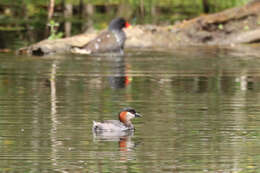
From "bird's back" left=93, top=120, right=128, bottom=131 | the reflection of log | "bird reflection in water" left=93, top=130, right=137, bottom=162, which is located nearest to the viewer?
"bird reflection in water" left=93, top=130, right=137, bottom=162

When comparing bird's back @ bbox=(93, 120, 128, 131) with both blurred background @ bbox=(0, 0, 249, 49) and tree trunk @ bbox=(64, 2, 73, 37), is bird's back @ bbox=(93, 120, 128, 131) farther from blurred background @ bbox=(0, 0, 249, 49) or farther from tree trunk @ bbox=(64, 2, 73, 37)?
tree trunk @ bbox=(64, 2, 73, 37)

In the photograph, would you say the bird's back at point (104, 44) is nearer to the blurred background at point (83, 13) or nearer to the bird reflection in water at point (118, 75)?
the bird reflection in water at point (118, 75)

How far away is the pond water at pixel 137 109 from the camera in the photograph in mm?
10000

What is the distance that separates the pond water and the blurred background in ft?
29.4

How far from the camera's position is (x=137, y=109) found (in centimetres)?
1364

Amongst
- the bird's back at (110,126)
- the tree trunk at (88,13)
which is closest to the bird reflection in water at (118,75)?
the bird's back at (110,126)

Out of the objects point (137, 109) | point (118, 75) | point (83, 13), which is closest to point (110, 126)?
point (137, 109)

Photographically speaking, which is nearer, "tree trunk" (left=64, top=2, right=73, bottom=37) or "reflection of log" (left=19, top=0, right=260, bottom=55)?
"reflection of log" (left=19, top=0, right=260, bottom=55)

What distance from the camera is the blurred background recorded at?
31.0 meters

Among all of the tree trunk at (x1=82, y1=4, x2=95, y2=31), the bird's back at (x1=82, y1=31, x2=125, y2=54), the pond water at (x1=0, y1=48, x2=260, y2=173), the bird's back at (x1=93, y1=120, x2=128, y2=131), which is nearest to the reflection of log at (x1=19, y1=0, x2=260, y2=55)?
the bird's back at (x1=82, y1=31, x2=125, y2=54)

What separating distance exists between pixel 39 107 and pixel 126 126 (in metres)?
2.53

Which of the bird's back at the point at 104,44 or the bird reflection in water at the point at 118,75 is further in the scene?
the bird's back at the point at 104,44

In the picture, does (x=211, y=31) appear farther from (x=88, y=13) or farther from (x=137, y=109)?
(x=88, y=13)

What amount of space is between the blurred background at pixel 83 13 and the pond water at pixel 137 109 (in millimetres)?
8969
